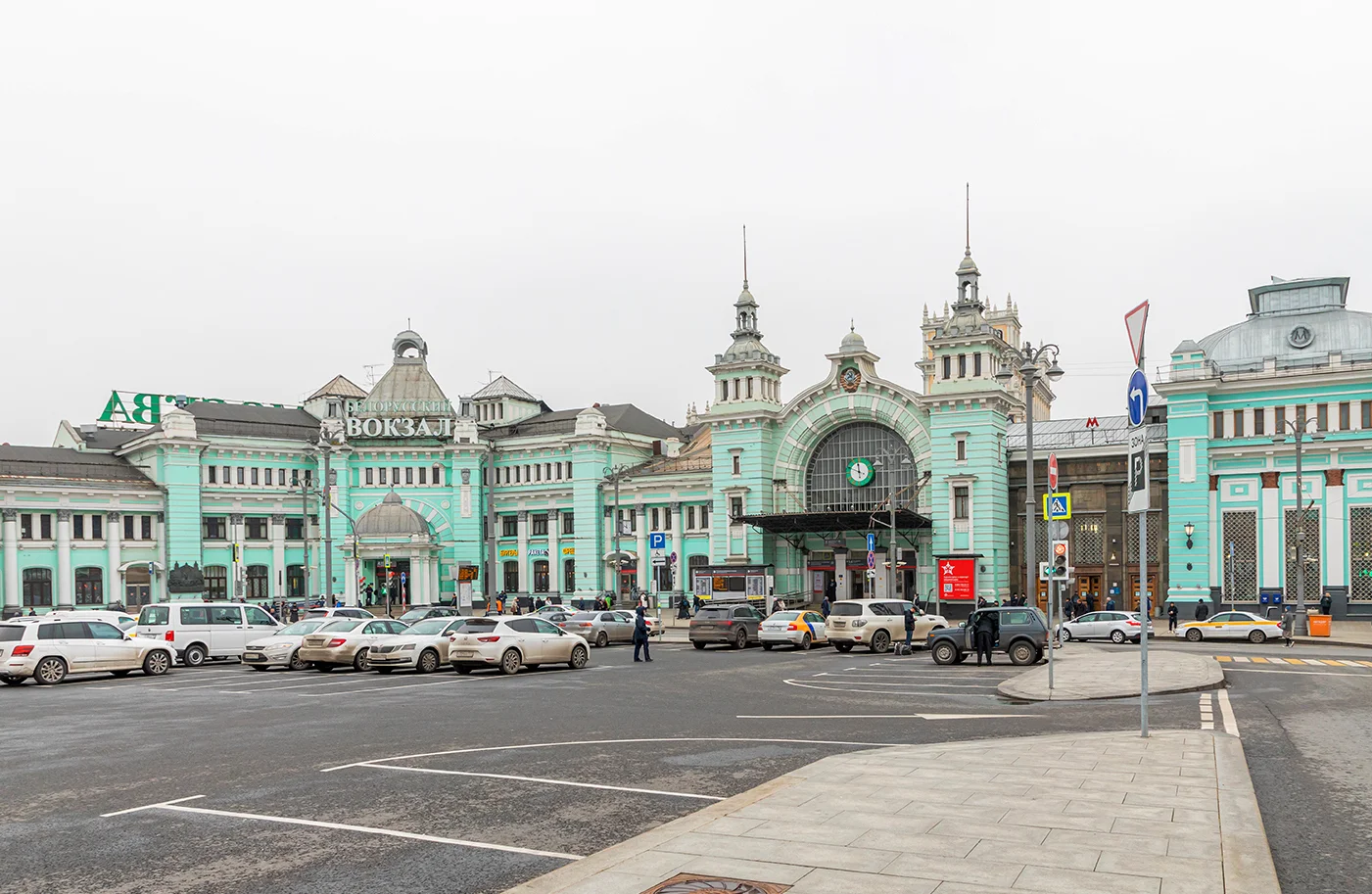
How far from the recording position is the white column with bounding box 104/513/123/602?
73.5 metres

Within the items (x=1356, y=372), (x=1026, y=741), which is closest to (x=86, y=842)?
(x=1026, y=741)

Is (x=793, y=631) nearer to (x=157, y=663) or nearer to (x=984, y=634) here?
(x=984, y=634)

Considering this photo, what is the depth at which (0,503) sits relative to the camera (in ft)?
228

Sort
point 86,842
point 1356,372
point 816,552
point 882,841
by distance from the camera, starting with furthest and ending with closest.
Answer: point 816,552 → point 1356,372 → point 86,842 → point 882,841

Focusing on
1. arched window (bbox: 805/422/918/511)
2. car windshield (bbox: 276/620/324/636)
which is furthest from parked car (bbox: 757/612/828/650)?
arched window (bbox: 805/422/918/511)

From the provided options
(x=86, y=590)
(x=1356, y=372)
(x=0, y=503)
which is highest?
(x=1356, y=372)

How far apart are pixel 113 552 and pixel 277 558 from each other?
33.7 feet

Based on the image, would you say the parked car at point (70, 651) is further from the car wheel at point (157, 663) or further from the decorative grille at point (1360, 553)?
the decorative grille at point (1360, 553)

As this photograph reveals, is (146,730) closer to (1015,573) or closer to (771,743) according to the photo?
(771,743)

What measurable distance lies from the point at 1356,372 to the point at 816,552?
29109 mm

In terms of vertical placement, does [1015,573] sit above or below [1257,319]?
below

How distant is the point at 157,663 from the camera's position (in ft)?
96.1

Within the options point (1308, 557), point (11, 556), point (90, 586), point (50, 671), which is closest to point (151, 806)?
point (50, 671)

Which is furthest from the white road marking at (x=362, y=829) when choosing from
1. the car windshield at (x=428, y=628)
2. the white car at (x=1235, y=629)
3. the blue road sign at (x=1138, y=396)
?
the white car at (x=1235, y=629)
